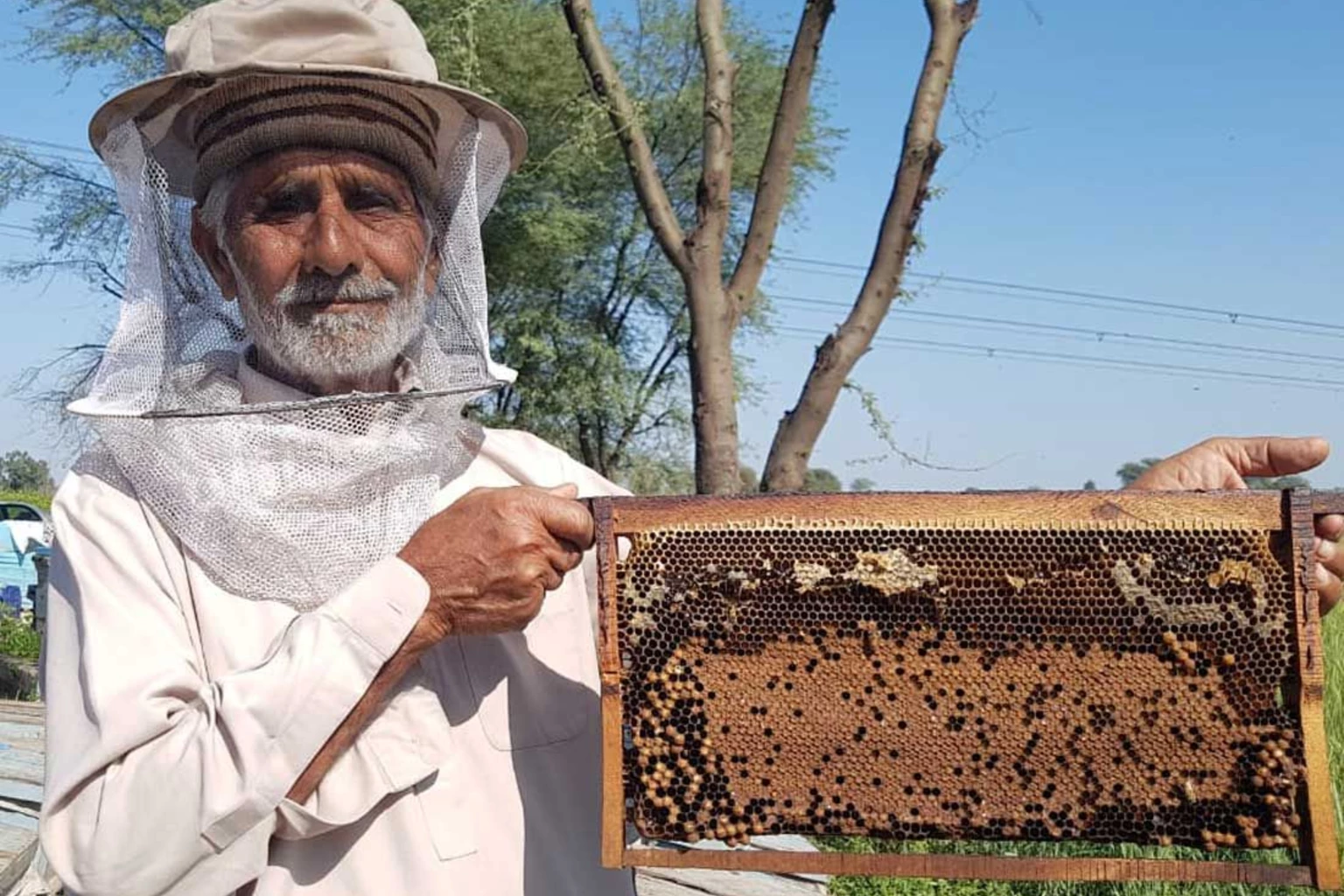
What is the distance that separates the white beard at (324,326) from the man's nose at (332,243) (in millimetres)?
28

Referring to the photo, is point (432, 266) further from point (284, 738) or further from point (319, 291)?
point (284, 738)

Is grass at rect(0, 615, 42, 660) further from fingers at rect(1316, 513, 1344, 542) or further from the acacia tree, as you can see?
fingers at rect(1316, 513, 1344, 542)

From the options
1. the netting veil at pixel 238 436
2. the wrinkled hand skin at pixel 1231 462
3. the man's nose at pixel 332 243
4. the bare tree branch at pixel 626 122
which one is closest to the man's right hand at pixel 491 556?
the netting veil at pixel 238 436

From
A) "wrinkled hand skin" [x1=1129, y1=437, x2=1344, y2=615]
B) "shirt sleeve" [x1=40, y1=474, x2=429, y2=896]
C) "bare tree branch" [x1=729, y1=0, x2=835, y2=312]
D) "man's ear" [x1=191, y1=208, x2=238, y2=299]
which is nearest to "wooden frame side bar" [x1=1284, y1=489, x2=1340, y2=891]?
"wrinkled hand skin" [x1=1129, y1=437, x2=1344, y2=615]

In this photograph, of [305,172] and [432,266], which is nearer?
[305,172]

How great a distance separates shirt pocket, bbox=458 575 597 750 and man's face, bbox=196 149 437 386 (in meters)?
0.69

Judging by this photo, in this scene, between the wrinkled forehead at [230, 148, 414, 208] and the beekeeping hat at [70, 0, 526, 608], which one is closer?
the beekeeping hat at [70, 0, 526, 608]

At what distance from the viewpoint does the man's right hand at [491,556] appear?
2.39m

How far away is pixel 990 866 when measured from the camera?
7.61 feet

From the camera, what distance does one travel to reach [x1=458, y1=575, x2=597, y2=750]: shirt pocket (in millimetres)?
2654

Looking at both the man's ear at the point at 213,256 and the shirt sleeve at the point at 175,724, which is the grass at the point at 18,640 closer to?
the man's ear at the point at 213,256

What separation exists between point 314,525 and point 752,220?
608 centimetres

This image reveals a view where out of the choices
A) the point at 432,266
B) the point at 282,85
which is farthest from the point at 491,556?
the point at 282,85

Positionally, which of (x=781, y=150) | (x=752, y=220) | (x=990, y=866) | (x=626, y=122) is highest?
(x=626, y=122)
